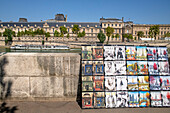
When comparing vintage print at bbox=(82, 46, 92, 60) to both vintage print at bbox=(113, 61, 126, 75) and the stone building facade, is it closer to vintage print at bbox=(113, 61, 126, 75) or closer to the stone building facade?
vintage print at bbox=(113, 61, 126, 75)

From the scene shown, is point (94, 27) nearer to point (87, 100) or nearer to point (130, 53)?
point (130, 53)

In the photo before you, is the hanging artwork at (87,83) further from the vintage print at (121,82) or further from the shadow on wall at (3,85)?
the shadow on wall at (3,85)

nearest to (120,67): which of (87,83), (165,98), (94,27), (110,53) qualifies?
(110,53)

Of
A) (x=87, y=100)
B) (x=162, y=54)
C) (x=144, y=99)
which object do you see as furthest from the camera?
(x=162, y=54)

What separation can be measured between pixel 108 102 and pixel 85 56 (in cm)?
254

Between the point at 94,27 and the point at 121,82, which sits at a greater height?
the point at 94,27

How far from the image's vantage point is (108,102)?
22.1ft

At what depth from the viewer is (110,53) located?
23.6 ft

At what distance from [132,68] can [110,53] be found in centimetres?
138

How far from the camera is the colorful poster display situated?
6.78 meters

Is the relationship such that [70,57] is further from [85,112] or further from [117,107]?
[117,107]

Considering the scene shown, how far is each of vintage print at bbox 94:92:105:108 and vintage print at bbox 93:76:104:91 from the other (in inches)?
9.5

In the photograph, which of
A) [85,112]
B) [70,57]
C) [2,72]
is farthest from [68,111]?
[2,72]

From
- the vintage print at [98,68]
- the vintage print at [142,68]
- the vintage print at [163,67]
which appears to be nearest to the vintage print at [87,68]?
the vintage print at [98,68]
